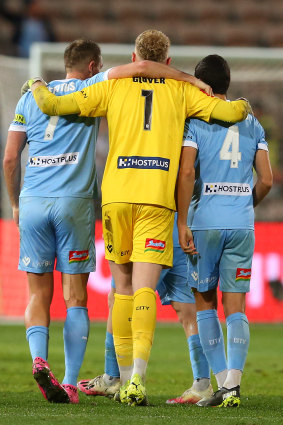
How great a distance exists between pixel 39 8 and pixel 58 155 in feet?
36.7

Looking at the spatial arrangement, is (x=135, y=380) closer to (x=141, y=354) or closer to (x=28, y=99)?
(x=141, y=354)

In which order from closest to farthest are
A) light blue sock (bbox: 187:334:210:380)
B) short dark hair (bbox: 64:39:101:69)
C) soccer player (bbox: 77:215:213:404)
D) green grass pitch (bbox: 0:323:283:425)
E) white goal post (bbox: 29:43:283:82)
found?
green grass pitch (bbox: 0:323:283:425) → short dark hair (bbox: 64:39:101:69) → light blue sock (bbox: 187:334:210:380) → soccer player (bbox: 77:215:213:404) → white goal post (bbox: 29:43:283:82)

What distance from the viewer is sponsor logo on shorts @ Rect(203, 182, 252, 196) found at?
486 centimetres

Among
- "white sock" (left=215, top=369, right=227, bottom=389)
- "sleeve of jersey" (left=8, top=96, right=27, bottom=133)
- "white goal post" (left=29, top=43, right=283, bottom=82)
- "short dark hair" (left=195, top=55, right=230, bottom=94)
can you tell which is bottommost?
"white sock" (left=215, top=369, right=227, bottom=389)

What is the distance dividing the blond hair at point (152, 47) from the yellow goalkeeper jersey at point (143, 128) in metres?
0.13

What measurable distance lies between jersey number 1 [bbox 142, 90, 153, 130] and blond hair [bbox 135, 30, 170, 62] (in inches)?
7.7

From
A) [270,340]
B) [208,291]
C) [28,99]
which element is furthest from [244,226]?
[270,340]

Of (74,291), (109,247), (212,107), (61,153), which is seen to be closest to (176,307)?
(74,291)

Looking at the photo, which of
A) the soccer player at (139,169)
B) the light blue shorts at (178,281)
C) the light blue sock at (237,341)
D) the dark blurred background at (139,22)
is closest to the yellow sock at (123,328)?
the soccer player at (139,169)

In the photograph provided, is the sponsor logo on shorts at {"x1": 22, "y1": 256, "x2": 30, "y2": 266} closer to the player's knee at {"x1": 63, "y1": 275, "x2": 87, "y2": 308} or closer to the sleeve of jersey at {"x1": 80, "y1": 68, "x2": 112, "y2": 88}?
the player's knee at {"x1": 63, "y1": 275, "x2": 87, "y2": 308}

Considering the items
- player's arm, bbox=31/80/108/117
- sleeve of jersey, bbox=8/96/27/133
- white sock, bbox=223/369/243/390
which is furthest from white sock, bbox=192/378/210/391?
sleeve of jersey, bbox=8/96/27/133

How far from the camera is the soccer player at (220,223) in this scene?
15.8 feet

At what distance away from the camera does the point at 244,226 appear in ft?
15.9

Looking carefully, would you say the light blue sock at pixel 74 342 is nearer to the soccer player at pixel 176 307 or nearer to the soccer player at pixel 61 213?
the soccer player at pixel 61 213
